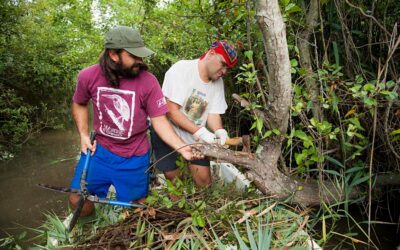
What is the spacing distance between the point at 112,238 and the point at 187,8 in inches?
121

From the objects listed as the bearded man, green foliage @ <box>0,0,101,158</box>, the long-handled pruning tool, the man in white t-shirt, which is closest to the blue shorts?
the bearded man

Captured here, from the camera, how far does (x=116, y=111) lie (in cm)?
249

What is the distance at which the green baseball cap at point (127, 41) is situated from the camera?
7.57 ft

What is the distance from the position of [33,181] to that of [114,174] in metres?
4.26

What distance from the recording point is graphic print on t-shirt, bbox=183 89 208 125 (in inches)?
112

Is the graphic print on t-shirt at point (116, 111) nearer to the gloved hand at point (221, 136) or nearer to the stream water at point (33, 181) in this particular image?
the gloved hand at point (221, 136)

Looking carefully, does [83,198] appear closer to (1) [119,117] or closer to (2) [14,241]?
(1) [119,117]

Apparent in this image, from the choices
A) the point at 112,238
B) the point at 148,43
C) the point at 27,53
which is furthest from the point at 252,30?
the point at 27,53

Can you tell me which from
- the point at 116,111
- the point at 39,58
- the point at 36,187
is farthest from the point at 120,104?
the point at 39,58

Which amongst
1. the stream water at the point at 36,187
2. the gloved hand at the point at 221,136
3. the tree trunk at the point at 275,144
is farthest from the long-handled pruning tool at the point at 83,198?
the stream water at the point at 36,187

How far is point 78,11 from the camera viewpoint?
859 cm

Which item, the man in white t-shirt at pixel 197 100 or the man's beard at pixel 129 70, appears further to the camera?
the man in white t-shirt at pixel 197 100

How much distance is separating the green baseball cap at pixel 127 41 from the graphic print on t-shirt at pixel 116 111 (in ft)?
1.01

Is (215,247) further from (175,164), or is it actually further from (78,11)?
(78,11)
